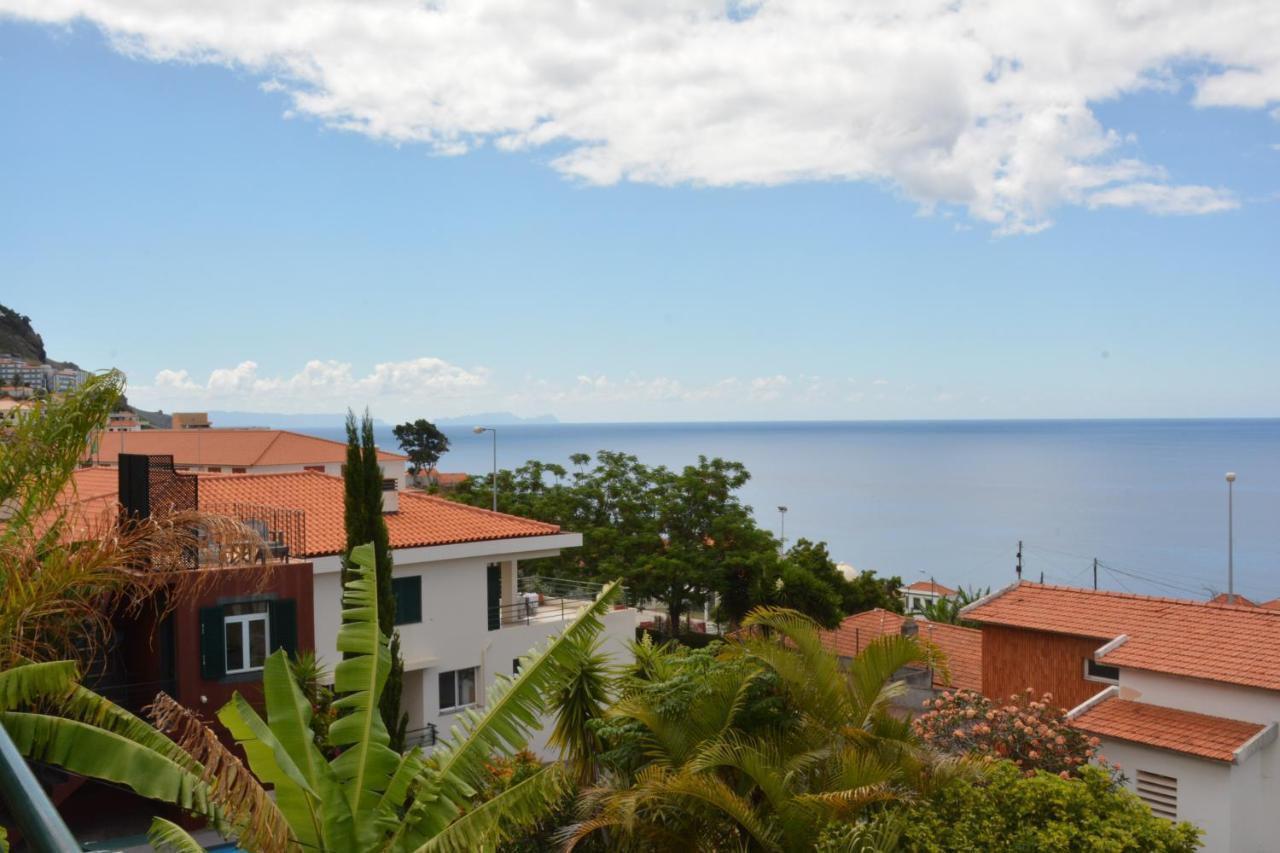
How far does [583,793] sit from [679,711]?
1399mm

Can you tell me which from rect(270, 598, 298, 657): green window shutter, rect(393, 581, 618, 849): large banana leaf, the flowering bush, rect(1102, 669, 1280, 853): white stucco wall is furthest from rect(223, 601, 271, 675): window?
rect(1102, 669, 1280, 853): white stucco wall

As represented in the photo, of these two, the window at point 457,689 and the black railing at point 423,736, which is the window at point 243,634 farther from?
the window at point 457,689

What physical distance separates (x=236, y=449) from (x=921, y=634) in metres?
36.9

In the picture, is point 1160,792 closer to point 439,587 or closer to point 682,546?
point 439,587

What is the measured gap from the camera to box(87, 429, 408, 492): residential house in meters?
52.0

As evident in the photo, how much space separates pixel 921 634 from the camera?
113 ft

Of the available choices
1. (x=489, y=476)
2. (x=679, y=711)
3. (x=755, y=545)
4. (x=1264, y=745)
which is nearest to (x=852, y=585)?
(x=755, y=545)

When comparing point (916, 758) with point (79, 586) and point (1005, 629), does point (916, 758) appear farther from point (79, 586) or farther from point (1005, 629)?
point (1005, 629)

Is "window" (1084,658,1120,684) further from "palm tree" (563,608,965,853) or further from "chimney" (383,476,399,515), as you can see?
"chimney" (383,476,399,515)

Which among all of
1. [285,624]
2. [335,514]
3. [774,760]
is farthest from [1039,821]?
[335,514]

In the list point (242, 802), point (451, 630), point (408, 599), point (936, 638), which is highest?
point (242, 802)

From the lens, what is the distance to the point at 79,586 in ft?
29.8

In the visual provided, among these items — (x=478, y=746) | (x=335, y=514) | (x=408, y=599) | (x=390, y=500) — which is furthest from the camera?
(x=390, y=500)

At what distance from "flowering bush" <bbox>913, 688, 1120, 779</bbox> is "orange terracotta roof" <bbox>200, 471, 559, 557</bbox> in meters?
14.5
